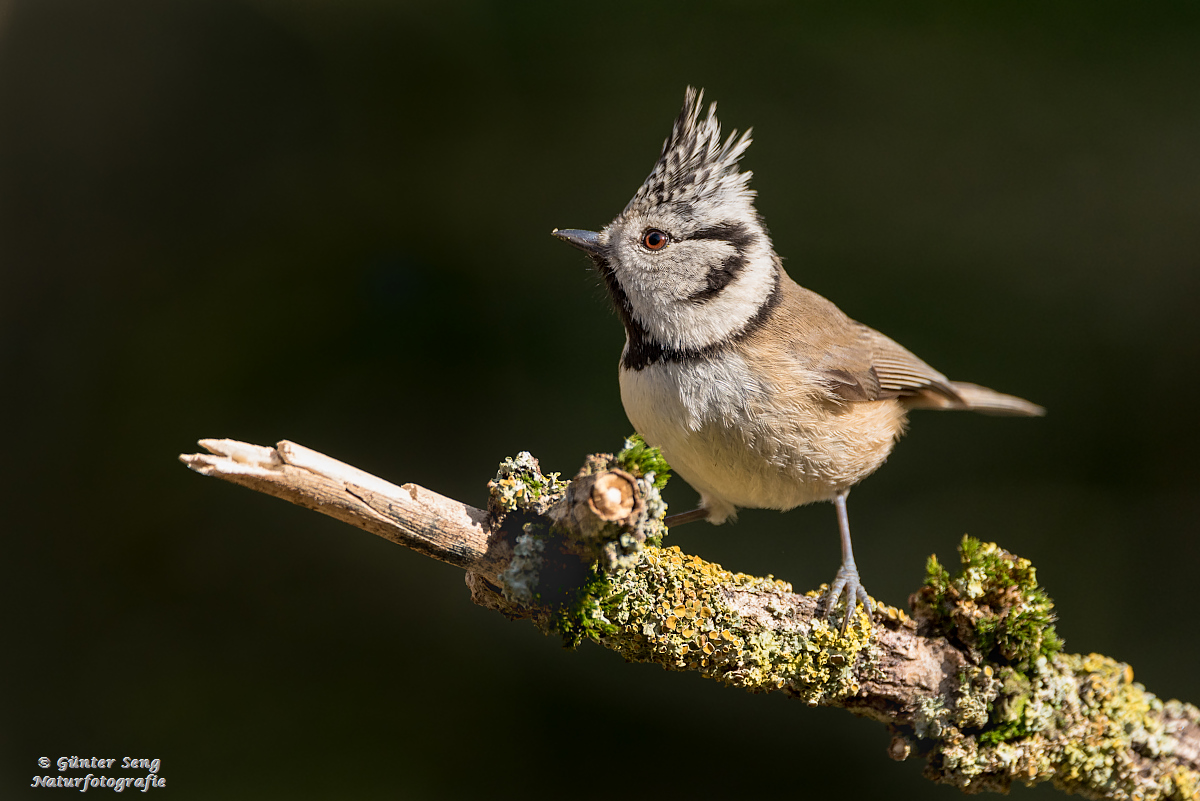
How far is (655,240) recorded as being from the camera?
2.79 meters

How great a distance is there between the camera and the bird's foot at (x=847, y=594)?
95.6 inches

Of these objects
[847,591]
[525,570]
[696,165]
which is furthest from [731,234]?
[525,570]

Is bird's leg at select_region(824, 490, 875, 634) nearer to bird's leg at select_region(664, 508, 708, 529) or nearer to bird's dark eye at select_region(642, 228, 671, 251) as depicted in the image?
bird's leg at select_region(664, 508, 708, 529)

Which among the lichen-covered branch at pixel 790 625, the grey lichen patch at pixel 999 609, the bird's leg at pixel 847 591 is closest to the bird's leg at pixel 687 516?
the bird's leg at pixel 847 591

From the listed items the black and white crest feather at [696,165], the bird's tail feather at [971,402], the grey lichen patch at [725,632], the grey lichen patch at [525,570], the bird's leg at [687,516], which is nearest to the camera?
the grey lichen patch at [525,570]

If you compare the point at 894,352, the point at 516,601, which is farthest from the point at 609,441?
the point at 516,601

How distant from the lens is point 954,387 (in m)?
3.44

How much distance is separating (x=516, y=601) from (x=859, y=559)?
2.73 meters

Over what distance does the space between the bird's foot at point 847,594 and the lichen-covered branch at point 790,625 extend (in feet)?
0.13

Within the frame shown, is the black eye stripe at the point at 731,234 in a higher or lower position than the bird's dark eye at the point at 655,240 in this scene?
higher

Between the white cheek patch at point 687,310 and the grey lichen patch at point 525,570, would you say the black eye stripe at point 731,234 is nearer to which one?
the white cheek patch at point 687,310

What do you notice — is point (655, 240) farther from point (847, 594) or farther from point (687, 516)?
point (847, 594)

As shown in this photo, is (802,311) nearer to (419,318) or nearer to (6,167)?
(419,318)

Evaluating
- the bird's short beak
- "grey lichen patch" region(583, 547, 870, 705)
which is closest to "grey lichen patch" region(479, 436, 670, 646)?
"grey lichen patch" region(583, 547, 870, 705)
